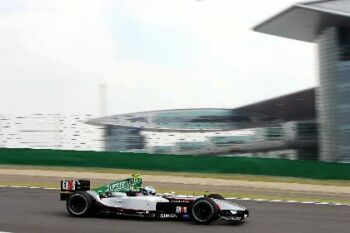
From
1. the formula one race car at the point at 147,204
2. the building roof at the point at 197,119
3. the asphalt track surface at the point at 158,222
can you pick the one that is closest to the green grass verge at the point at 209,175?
the building roof at the point at 197,119

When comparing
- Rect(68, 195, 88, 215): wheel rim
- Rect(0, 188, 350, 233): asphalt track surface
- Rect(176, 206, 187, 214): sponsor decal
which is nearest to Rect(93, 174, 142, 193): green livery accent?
Rect(0, 188, 350, 233): asphalt track surface

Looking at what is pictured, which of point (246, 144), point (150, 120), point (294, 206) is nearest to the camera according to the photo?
point (294, 206)

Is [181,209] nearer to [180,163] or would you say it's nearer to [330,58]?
[180,163]

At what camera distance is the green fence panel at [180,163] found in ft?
65.9

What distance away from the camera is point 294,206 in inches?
519

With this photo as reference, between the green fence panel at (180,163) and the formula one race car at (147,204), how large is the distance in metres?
10.4

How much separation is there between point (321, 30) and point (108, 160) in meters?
→ 19.9

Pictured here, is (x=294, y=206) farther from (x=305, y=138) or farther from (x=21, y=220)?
(x=305, y=138)

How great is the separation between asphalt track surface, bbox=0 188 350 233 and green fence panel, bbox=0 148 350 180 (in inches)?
284

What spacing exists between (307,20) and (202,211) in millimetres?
28831

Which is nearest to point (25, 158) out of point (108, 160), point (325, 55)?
point (108, 160)

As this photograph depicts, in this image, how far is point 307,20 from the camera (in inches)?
1431

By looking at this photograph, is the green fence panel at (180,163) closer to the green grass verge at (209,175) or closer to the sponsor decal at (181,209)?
the green grass verge at (209,175)

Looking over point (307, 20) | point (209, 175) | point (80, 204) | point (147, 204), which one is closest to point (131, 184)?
point (147, 204)
